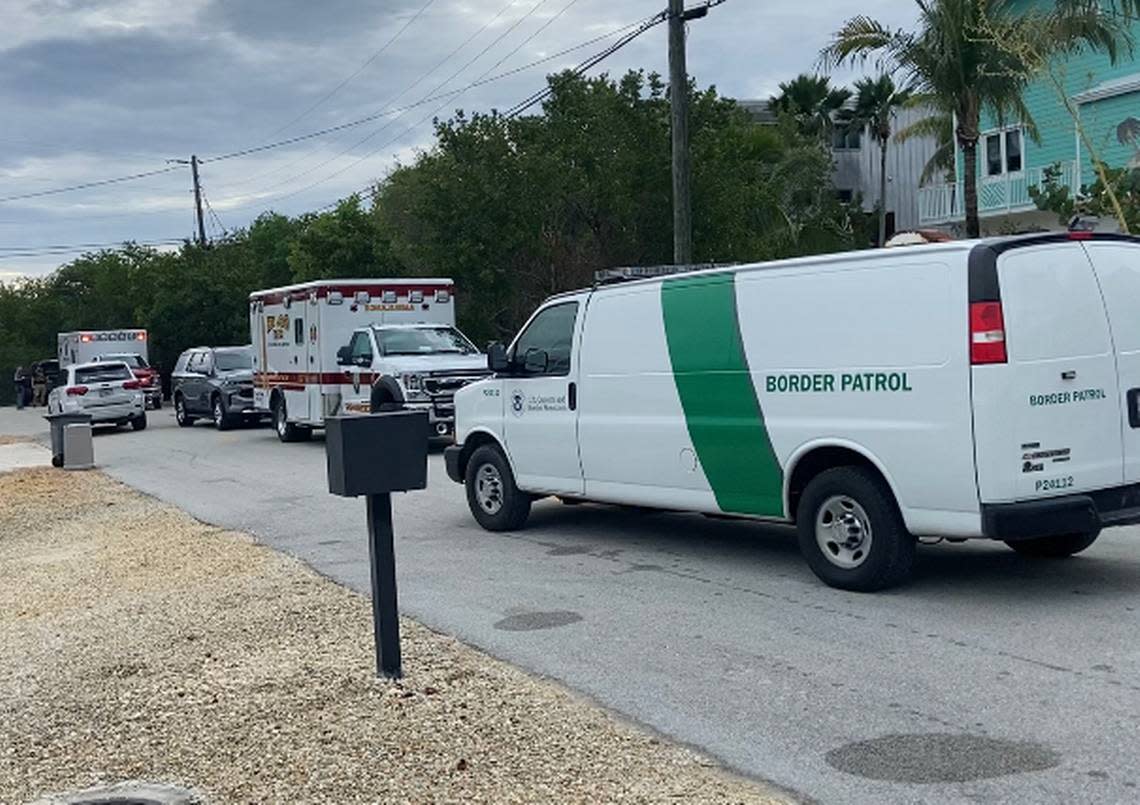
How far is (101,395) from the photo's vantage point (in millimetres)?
31781

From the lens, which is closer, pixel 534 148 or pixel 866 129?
pixel 534 148

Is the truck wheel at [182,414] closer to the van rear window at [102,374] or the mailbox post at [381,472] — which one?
the van rear window at [102,374]

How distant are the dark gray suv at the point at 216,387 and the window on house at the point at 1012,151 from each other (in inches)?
707

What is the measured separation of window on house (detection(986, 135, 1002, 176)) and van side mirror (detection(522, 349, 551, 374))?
23.3m

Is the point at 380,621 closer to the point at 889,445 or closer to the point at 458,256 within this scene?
the point at 889,445

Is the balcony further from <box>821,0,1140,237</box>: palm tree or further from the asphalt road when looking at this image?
the asphalt road

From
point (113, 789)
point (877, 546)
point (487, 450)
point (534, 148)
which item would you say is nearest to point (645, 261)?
point (534, 148)

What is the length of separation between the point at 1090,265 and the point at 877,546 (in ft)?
7.01

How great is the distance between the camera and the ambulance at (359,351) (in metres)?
20.7

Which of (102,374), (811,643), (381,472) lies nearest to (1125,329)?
(811,643)

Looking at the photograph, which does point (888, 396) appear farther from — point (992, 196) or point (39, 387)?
point (39, 387)

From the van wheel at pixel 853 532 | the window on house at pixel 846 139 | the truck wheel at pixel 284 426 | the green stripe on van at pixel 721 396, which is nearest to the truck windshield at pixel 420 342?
the truck wheel at pixel 284 426

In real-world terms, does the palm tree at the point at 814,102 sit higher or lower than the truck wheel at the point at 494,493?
higher

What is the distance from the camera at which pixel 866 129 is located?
49.2 metres
